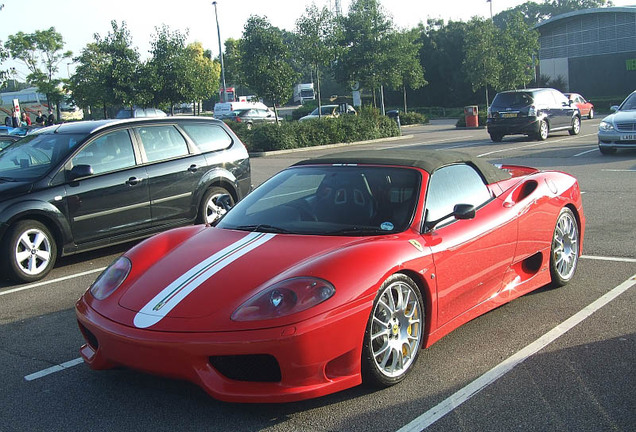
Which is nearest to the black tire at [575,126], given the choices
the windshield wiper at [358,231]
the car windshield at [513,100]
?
the car windshield at [513,100]

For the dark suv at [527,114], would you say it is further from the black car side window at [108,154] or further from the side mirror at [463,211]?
the side mirror at [463,211]

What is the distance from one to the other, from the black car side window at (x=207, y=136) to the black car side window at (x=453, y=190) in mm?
4736

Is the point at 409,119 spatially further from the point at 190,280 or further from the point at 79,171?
→ the point at 190,280

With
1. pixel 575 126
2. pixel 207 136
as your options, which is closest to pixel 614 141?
pixel 575 126

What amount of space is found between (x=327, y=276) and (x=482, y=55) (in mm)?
35277

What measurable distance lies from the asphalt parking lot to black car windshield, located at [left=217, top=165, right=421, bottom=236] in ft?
3.17

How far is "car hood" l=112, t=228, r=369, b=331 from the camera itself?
3.63m

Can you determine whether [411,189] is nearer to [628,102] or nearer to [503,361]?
[503,361]

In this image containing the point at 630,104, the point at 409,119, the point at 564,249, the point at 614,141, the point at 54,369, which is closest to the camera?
the point at 54,369

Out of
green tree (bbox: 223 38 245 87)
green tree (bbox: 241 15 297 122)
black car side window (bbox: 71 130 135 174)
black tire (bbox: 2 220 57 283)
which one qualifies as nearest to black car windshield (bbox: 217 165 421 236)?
black tire (bbox: 2 220 57 283)

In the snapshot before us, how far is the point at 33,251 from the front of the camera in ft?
23.1

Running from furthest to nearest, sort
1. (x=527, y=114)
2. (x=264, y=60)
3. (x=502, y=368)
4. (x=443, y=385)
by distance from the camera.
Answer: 1. (x=264, y=60)
2. (x=527, y=114)
3. (x=502, y=368)
4. (x=443, y=385)

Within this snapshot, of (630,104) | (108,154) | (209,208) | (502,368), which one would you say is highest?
(108,154)

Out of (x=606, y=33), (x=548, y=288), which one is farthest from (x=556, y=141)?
(x=606, y=33)
